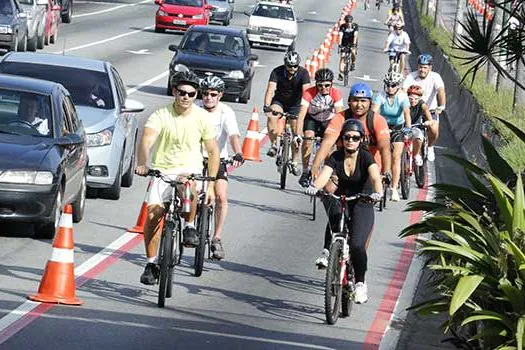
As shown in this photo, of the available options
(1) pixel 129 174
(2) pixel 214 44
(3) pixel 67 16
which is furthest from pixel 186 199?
(3) pixel 67 16

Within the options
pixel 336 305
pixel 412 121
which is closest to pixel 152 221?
pixel 336 305

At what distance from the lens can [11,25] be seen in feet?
127

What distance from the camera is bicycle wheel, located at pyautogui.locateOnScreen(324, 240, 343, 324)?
13.2 m

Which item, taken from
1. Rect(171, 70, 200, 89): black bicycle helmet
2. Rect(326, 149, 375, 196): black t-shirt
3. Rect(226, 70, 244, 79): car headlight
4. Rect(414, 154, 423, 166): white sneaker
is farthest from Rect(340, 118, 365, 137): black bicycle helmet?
Rect(226, 70, 244, 79): car headlight

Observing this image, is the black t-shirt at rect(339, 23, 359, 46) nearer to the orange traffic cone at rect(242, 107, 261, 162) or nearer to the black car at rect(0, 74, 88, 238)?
the orange traffic cone at rect(242, 107, 261, 162)

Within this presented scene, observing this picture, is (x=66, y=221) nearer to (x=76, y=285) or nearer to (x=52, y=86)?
(x=76, y=285)

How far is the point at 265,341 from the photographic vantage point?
12312 mm

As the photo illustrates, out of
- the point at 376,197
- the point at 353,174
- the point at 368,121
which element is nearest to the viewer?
the point at 376,197

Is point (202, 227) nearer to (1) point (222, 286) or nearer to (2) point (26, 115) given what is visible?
(1) point (222, 286)

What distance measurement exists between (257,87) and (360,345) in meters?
28.9

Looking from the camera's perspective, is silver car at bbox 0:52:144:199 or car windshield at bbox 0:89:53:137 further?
silver car at bbox 0:52:144:199

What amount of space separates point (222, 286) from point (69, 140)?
2.50 meters

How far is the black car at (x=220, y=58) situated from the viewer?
116ft

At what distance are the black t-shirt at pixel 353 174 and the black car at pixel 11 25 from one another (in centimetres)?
2548
